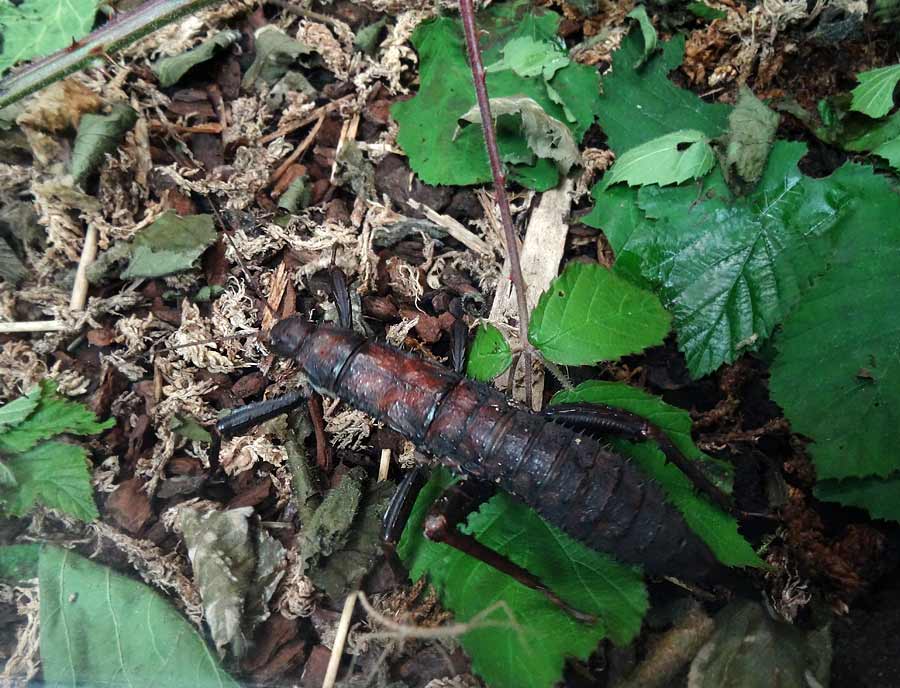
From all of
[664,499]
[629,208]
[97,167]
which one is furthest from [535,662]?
[97,167]

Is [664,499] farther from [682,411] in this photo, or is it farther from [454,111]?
[454,111]

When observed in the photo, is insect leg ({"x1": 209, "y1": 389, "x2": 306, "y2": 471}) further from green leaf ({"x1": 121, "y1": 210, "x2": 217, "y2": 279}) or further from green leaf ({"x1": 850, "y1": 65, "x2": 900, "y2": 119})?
green leaf ({"x1": 850, "y1": 65, "x2": 900, "y2": 119})

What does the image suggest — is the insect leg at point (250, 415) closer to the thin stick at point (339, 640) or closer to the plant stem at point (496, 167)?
the thin stick at point (339, 640)

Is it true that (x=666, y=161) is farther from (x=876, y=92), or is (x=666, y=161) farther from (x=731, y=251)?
(x=876, y=92)

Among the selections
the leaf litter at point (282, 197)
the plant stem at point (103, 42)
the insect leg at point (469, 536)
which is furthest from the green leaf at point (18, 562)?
the plant stem at point (103, 42)

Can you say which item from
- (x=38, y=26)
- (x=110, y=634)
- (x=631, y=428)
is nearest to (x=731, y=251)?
(x=631, y=428)
